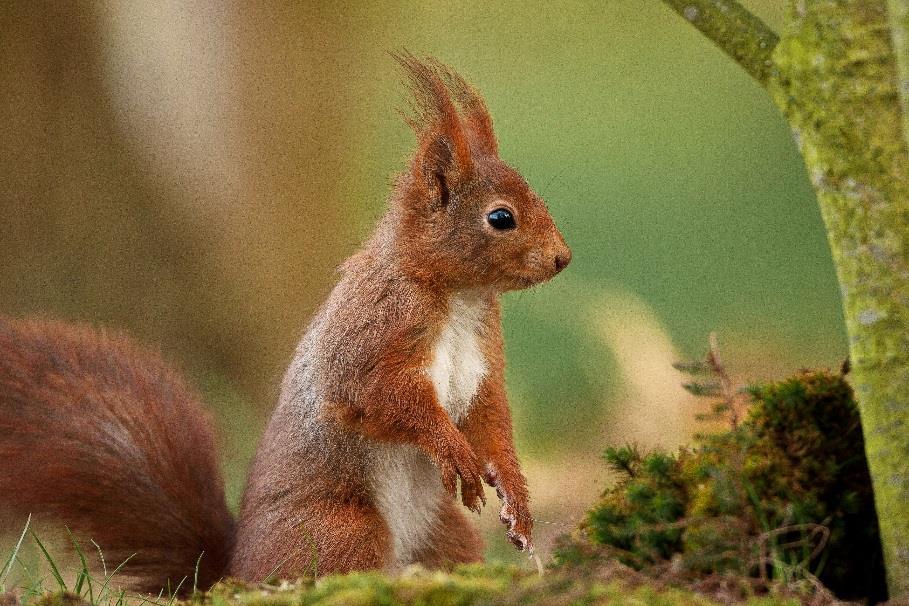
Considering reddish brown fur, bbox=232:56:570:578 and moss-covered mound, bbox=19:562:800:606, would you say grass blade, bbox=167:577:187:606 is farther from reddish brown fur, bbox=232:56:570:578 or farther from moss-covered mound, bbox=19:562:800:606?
moss-covered mound, bbox=19:562:800:606

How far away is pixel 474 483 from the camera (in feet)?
6.33

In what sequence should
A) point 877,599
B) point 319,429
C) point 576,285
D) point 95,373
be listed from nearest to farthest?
point 877,599
point 319,429
point 95,373
point 576,285

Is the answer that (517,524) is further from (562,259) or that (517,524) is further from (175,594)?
(175,594)

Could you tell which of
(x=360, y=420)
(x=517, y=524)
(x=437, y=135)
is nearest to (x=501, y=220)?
(x=437, y=135)

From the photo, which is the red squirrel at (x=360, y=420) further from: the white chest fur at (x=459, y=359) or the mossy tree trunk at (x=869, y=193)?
the mossy tree trunk at (x=869, y=193)

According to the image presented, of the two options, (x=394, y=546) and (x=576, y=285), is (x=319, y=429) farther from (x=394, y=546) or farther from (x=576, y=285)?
(x=576, y=285)

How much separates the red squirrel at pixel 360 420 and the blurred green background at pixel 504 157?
118cm

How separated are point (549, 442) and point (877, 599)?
184 centimetres

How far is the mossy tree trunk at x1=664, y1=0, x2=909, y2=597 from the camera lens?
148 centimetres

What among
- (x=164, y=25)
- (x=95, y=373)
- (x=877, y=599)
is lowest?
(x=877, y=599)

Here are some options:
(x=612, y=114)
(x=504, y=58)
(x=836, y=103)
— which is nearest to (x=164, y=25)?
(x=504, y=58)

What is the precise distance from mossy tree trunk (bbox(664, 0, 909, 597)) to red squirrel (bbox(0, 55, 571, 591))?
22.5 inches

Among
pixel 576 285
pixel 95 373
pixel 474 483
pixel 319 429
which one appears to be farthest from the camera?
pixel 576 285

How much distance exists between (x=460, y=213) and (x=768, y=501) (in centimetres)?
73
